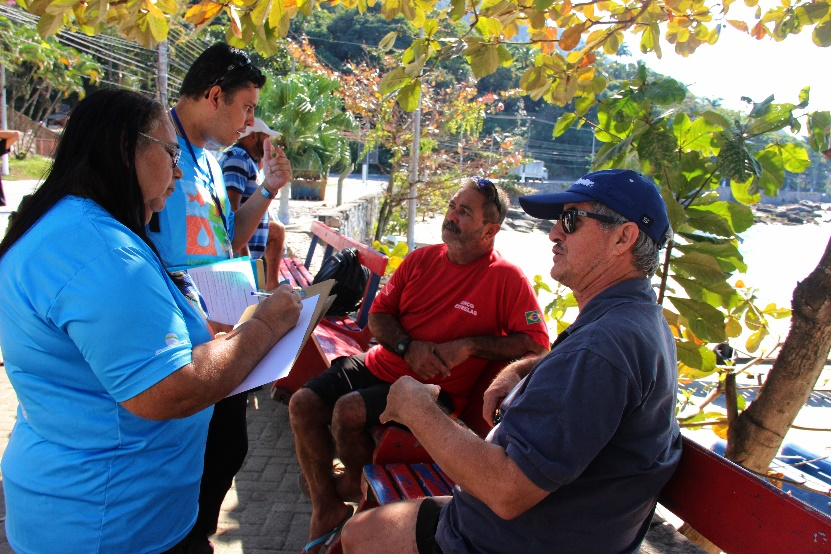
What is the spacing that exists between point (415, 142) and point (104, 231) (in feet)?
30.0

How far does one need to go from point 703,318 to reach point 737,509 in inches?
55.1

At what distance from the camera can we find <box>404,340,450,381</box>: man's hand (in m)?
3.02

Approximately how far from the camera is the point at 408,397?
186cm

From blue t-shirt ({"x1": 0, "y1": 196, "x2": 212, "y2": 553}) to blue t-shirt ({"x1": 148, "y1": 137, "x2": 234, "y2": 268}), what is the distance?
75cm

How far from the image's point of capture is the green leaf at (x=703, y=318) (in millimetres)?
2848

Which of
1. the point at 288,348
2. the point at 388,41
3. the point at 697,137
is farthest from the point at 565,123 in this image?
the point at 288,348

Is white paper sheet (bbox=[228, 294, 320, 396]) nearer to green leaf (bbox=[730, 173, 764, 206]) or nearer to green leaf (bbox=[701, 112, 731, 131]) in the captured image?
green leaf (bbox=[701, 112, 731, 131])

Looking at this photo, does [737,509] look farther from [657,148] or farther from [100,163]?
[100,163]

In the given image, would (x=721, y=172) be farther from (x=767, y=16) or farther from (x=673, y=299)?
(x=767, y=16)

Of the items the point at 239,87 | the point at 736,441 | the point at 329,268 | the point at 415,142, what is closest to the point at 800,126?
the point at 736,441

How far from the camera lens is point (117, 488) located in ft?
5.00

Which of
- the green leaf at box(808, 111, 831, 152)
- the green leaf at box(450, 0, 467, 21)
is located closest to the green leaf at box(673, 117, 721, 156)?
the green leaf at box(808, 111, 831, 152)

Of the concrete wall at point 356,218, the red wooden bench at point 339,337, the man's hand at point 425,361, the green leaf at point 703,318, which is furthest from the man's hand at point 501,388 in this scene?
the concrete wall at point 356,218

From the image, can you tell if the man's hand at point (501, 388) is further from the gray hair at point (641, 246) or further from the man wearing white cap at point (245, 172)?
the man wearing white cap at point (245, 172)
